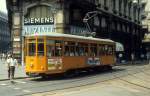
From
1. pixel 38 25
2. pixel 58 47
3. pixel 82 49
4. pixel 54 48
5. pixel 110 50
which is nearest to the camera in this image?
pixel 54 48

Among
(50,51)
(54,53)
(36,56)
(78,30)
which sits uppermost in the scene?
(78,30)

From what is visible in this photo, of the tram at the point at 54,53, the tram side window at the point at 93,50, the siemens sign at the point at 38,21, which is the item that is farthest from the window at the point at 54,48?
the siemens sign at the point at 38,21

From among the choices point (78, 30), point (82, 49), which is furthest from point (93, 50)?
point (78, 30)

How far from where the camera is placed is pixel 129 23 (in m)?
87.7

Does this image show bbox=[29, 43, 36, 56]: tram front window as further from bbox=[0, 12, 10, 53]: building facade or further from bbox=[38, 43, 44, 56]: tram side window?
bbox=[0, 12, 10, 53]: building facade

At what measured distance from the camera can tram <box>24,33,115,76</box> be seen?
31.8m

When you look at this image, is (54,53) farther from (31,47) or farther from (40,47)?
(31,47)

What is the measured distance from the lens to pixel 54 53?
32625 millimetres

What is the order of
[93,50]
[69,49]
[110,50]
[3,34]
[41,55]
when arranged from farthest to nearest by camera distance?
1. [3,34]
2. [110,50]
3. [93,50]
4. [69,49]
5. [41,55]

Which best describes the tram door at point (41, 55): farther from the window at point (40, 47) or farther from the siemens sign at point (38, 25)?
the siemens sign at point (38, 25)

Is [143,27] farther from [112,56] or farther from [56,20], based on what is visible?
[112,56]

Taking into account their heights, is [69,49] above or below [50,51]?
above

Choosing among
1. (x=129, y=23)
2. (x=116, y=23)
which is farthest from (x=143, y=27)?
(x=116, y=23)

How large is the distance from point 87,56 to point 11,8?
2304cm
